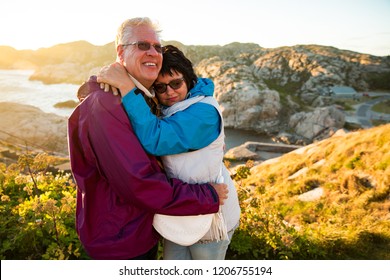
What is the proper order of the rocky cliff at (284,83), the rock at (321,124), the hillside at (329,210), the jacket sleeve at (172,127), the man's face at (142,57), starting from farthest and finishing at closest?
the rocky cliff at (284,83), the rock at (321,124), the hillside at (329,210), the man's face at (142,57), the jacket sleeve at (172,127)

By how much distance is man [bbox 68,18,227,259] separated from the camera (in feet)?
7.25

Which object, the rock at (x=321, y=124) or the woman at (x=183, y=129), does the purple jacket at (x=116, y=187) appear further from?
the rock at (x=321, y=124)

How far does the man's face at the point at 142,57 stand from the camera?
2.63 meters

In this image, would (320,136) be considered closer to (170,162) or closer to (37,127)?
(37,127)

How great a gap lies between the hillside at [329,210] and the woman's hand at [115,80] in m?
3.21

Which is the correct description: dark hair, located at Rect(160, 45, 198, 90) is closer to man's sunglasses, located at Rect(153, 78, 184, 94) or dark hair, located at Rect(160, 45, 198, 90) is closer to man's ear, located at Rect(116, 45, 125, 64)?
man's sunglasses, located at Rect(153, 78, 184, 94)

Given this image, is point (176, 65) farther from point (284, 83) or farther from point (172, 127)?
point (284, 83)

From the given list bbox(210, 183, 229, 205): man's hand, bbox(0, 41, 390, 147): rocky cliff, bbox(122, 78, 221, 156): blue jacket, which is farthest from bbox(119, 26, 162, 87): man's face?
bbox(0, 41, 390, 147): rocky cliff

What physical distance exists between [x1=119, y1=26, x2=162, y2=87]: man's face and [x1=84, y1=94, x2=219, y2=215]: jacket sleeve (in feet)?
1.64

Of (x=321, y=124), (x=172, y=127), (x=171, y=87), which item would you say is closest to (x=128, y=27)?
(x=171, y=87)

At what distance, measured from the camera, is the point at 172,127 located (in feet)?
7.93

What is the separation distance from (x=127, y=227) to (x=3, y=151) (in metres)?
14.5

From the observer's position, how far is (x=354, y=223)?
260 inches

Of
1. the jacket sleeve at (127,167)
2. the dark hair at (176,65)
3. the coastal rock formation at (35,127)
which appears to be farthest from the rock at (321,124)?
the jacket sleeve at (127,167)
